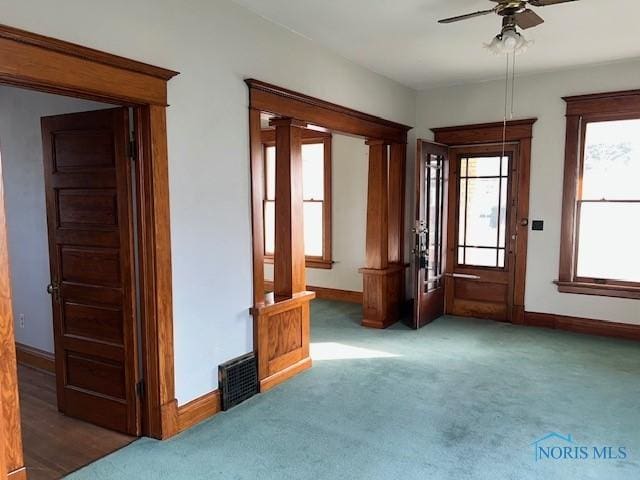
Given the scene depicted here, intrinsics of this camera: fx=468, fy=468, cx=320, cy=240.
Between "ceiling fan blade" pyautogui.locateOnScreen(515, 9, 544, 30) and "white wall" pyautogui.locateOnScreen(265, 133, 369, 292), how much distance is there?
11.5 feet

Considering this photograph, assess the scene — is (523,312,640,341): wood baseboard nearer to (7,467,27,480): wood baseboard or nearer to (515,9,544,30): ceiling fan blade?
(515,9,544,30): ceiling fan blade

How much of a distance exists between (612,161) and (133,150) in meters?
4.60

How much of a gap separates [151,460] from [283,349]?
1.36 meters

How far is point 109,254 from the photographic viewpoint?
288 centimetres

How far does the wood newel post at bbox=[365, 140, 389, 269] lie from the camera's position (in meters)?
5.20

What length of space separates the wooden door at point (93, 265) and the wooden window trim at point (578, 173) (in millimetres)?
4401

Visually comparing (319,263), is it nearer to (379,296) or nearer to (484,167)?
(379,296)

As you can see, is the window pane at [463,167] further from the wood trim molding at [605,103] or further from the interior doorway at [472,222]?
the wood trim molding at [605,103]

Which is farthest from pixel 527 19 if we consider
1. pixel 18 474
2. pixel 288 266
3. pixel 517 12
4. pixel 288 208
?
pixel 18 474

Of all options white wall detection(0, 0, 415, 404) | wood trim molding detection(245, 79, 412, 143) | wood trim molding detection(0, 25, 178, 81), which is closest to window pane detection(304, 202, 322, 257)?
wood trim molding detection(245, 79, 412, 143)

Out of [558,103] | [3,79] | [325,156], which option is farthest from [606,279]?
[3,79]

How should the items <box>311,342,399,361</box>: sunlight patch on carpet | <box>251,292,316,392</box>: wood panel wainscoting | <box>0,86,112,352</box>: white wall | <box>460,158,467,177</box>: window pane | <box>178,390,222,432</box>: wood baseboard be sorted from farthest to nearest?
<box>460,158,467,177</box>: window pane → <box>311,342,399,361</box>: sunlight patch on carpet → <box>0,86,112,352</box>: white wall → <box>251,292,316,392</box>: wood panel wainscoting → <box>178,390,222,432</box>: wood baseboard

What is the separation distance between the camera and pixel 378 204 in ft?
17.1

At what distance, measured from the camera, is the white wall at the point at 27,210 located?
365cm
